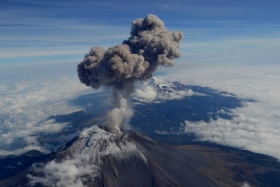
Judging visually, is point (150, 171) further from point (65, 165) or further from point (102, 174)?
point (65, 165)

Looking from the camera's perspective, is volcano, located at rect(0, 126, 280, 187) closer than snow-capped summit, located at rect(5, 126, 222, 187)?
No

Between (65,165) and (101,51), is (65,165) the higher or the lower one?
the lower one

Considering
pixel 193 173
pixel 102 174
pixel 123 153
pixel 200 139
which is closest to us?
pixel 102 174

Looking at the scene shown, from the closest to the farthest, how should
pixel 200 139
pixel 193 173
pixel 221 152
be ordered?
1. pixel 193 173
2. pixel 221 152
3. pixel 200 139

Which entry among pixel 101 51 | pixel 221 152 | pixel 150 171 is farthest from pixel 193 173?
pixel 221 152

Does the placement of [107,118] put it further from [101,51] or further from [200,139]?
[200,139]

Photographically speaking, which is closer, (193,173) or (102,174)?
(102,174)

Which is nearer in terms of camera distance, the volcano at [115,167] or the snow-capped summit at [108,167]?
the snow-capped summit at [108,167]

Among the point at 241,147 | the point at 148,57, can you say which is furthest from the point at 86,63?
the point at 241,147

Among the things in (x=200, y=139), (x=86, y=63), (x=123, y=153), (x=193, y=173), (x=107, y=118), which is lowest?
(x=200, y=139)
